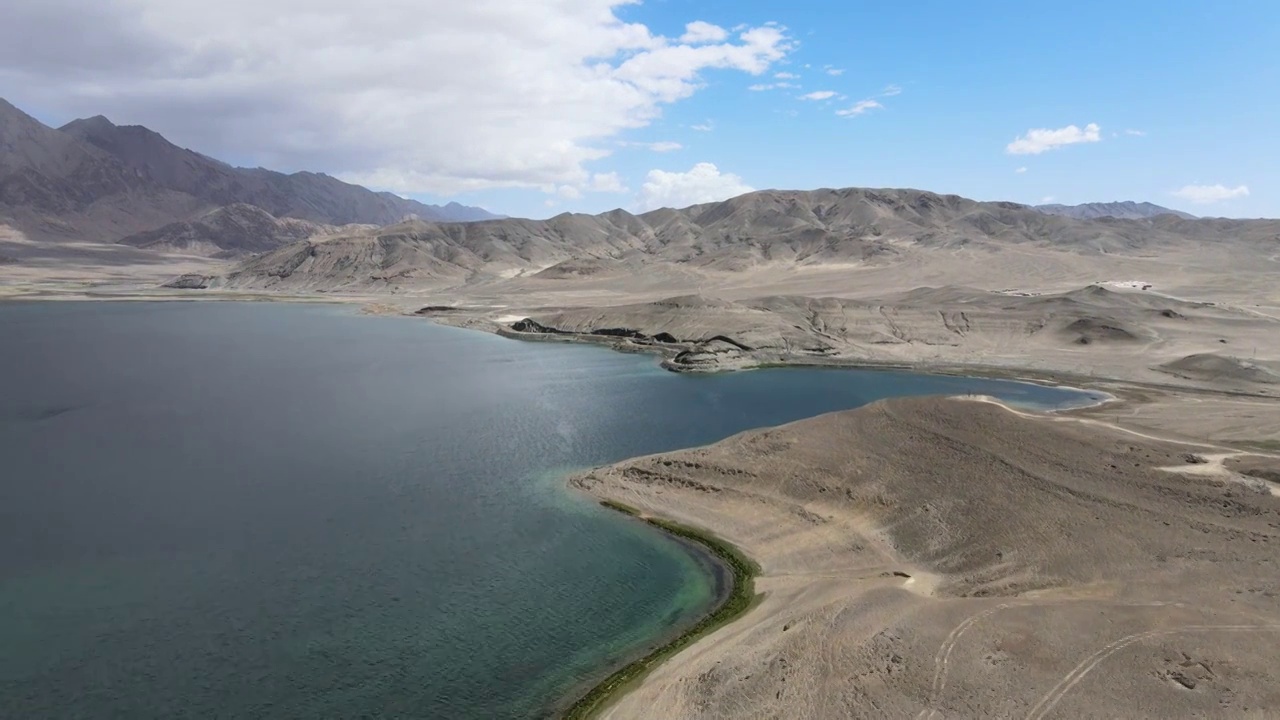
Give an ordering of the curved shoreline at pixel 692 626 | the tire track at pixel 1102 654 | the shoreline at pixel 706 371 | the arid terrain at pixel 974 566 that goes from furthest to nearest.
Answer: the shoreline at pixel 706 371 < the curved shoreline at pixel 692 626 < the arid terrain at pixel 974 566 < the tire track at pixel 1102 654

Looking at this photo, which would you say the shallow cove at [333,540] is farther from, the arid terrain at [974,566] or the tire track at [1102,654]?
the tire track at [1102,654]

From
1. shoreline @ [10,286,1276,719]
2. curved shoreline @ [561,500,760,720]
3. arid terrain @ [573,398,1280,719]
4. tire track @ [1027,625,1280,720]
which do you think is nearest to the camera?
tire track @ [1027,625,1280,720]

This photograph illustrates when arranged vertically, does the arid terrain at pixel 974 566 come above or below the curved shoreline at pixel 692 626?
above

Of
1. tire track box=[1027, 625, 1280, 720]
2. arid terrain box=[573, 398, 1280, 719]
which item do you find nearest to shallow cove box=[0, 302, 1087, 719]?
arid terrain box=[573, 398, 1280, 719]

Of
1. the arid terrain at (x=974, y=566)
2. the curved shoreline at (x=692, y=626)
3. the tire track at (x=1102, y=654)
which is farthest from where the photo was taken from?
the curved shoreline at (x=692, y=626)

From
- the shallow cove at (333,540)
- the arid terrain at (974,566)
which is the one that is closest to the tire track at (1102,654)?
the arid terrain at (974,566)

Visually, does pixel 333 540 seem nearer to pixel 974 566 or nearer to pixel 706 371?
pixel 974 566

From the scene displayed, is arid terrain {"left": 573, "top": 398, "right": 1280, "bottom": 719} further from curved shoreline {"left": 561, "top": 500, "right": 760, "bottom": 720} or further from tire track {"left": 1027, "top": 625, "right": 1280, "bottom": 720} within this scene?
curved shoreline {"left": 561, "top": 500, "right": 760, "bottom": 720}
